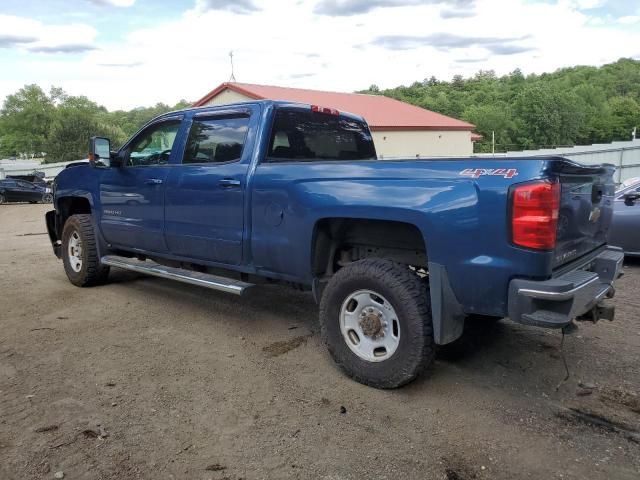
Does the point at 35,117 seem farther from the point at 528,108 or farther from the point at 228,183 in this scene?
the point at 228,183

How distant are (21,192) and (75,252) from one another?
21.5m

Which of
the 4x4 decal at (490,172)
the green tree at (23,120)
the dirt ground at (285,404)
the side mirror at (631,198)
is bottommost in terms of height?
the dirt ground at (285,404)

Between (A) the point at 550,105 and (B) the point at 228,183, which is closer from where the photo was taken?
(B) the point at 228,183

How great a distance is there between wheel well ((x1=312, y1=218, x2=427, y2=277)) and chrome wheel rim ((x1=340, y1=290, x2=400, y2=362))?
41cm

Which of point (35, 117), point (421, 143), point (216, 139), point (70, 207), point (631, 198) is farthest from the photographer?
point (35, 117)

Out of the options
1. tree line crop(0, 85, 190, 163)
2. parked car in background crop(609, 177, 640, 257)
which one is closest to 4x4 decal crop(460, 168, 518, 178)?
parked car in background crop(609, 177, 640, 257)

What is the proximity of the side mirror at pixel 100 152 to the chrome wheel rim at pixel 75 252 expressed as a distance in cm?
120

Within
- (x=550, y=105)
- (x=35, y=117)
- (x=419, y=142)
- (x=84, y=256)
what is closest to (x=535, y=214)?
(x=84, y=256)

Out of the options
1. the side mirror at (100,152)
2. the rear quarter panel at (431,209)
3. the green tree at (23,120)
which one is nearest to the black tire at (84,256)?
the side mirror at (100,152)

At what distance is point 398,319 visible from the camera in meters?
3.46

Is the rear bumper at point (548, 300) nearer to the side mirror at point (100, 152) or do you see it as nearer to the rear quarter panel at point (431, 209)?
the rear quarter panel at point (431, 209)

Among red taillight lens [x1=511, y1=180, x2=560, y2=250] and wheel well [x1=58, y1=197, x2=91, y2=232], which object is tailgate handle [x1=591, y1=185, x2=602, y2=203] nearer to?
red taillight lens [x1=511, y1=180, x2=560, y2=250]

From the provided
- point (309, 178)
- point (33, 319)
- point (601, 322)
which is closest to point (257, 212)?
point (309, 178)

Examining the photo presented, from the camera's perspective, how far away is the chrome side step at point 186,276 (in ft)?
14.7
